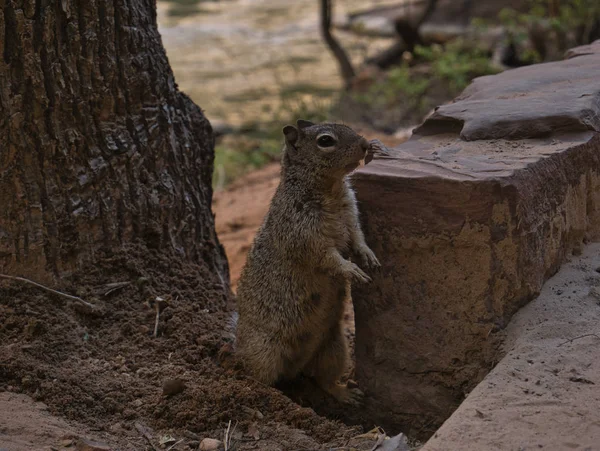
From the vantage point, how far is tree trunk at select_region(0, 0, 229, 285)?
4.08 m

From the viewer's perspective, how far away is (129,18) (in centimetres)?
452

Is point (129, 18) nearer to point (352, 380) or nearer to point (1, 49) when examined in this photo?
point (1, 49)

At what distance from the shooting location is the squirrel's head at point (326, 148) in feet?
13.8

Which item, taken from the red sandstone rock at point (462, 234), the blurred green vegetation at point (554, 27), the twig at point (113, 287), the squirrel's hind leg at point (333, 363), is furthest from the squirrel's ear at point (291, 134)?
the blurred green vegetation at point (554, 27)

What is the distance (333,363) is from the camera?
467 centimetres

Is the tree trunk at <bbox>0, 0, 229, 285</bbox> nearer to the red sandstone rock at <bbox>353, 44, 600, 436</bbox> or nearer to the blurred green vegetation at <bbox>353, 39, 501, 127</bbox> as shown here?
the red sandstone rock at <bbox>353, 44, 600, 436</bbox>

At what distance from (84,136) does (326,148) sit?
1.33m

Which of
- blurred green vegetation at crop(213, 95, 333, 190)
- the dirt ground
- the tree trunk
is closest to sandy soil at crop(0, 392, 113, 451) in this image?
the dirt ground

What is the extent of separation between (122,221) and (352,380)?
1705mm

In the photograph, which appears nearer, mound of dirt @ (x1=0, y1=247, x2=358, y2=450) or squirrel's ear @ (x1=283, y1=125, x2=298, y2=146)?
mound of dirt @ (x1=0, y1=247, x2=358, y2=450)

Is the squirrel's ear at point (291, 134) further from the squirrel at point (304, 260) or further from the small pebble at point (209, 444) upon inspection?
the small pebble at point (209, 444)

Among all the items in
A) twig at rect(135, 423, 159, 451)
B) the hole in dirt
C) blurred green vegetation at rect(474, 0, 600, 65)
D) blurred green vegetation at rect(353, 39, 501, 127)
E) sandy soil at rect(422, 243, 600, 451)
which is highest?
blurred green vegetation at rect(474, 0, 600, 65)

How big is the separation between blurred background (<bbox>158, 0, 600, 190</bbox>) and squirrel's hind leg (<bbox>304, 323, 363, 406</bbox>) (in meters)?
4.91

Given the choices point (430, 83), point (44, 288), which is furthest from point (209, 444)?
point (430, 83)
